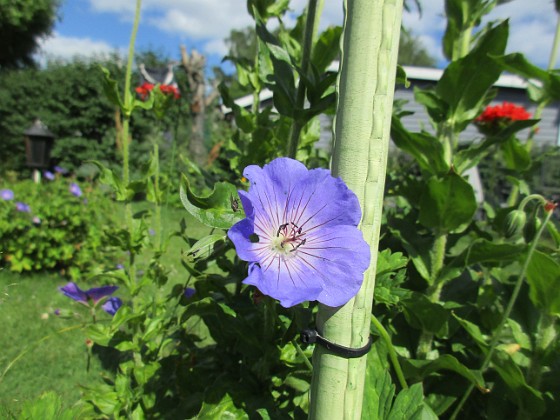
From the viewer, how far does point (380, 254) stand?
1023 mm

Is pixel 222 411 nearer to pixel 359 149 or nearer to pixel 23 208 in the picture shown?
pixel 359 149

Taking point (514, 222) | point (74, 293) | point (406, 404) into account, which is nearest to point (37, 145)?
point (74, 293)

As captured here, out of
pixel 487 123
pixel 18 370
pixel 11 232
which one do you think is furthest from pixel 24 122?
pixel 487 123

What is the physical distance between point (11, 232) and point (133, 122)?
7.25 m

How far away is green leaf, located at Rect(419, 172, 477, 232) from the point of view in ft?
4.11

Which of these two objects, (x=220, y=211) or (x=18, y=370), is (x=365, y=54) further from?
(x=18, y=370)

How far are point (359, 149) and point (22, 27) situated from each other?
1654cm

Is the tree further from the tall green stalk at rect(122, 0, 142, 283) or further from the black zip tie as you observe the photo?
the black zip tie

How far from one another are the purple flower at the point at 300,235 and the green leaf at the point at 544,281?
2.14 feet

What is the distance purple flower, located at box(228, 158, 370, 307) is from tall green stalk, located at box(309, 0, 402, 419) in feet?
0.14

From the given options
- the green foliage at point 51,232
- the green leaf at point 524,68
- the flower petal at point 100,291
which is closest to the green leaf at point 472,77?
the green leaf at point 524,68

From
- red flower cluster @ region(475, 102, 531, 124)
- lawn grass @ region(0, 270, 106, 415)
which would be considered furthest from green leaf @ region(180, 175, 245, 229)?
red flower cluster @ region(475, 102, 531, 124)

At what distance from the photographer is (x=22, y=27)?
14.0 meters

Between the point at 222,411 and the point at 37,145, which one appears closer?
the point at 222,411
